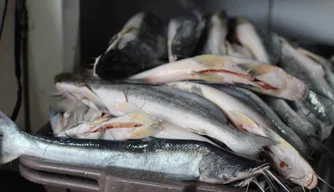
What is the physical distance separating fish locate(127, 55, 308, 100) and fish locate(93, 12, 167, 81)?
80mm

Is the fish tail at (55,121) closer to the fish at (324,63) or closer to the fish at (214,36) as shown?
the fish at (214,36)

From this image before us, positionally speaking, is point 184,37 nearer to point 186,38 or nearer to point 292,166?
point 186,38

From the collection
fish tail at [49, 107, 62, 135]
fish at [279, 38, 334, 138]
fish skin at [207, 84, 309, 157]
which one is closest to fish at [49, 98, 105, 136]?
fish tail at [49, 107, 62, 135]

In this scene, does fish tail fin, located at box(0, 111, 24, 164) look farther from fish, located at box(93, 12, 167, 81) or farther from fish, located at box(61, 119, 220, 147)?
fish, located at box(93, 12, 167, 81)

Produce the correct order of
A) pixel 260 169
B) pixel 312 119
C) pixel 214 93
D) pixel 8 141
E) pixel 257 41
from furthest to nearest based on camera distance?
pixel 257 41 < pixel 312 119 < pixel 214 93 < pixel 8 141 < pixel 260 169

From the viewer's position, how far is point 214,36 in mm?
1255

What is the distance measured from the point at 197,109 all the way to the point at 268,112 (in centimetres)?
17

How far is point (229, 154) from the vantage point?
86 centimetres

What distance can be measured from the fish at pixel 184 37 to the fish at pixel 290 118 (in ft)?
0.70

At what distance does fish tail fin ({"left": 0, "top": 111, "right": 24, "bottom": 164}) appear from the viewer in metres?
0.93

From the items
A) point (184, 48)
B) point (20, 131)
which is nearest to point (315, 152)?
point (184, 48)

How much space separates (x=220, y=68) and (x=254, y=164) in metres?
0.29

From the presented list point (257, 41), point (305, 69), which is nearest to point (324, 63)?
point (305, 69)

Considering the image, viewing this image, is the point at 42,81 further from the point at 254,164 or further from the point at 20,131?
the point at 254,164
